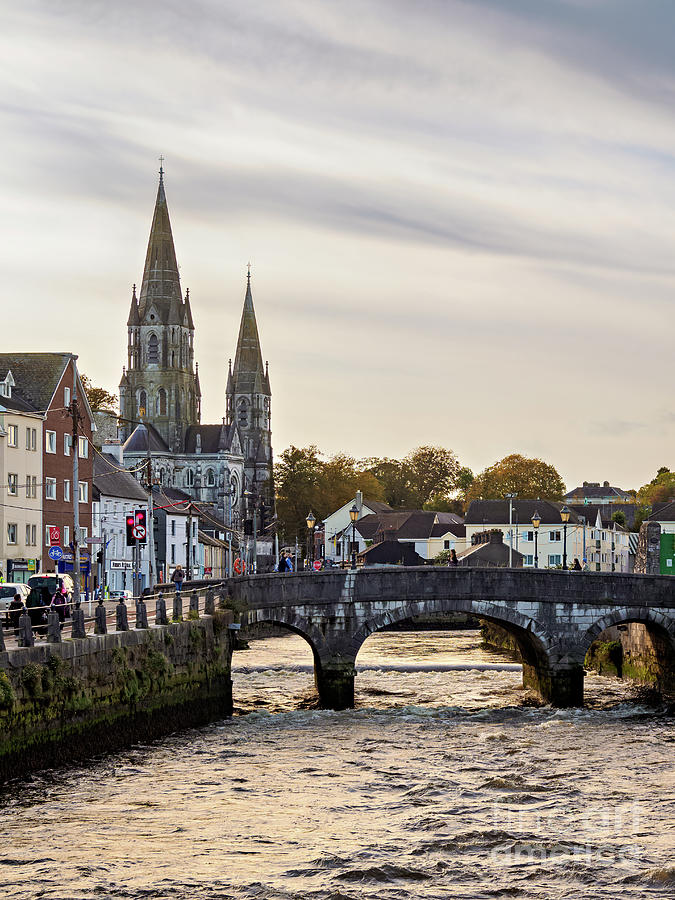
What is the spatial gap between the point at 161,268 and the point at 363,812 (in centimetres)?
16653

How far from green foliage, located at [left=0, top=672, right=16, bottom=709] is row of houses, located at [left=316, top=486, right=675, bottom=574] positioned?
86.0 m

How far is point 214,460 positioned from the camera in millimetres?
181000

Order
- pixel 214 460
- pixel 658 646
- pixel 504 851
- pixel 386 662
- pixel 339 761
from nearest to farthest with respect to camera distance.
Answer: pixel 504 851 → pixel 339 761 → pixel 658 646 → pixel 386 662 → pixel 214 460

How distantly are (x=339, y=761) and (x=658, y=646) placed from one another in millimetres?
21622

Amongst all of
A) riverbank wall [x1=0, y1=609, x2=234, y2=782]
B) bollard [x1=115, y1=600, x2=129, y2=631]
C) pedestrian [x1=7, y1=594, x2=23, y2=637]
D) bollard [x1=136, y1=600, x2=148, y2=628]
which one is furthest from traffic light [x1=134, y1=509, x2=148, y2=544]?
bollard [x1=115, y1=600, x2=129, y2=631]

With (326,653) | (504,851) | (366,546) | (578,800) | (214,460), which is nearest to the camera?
(504,851)

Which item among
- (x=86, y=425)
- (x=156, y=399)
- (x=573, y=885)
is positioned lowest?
(x=573, y=885)

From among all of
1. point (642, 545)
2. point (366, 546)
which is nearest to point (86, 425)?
point (642, 545)

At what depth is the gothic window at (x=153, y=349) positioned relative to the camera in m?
191

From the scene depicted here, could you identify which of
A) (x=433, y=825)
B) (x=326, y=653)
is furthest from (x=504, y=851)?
(x=326, y=653)

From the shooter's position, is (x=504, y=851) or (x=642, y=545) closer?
(x=504, y=851)

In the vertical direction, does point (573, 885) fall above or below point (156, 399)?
below

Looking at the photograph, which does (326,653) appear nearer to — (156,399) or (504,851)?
(504,851)

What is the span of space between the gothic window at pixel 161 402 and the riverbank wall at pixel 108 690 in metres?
145
